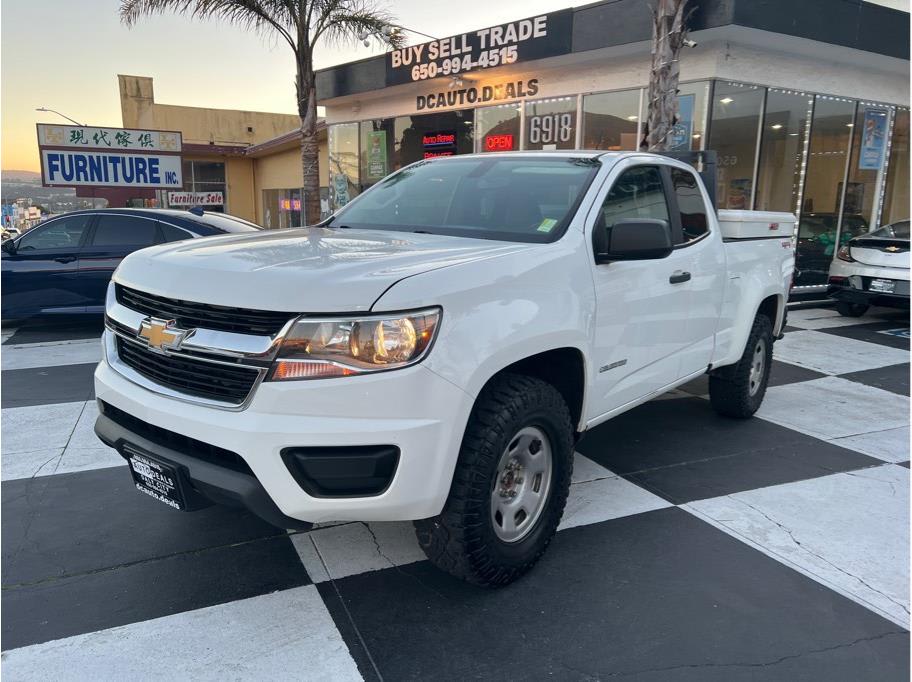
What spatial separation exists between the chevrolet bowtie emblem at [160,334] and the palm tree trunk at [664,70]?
758 cm

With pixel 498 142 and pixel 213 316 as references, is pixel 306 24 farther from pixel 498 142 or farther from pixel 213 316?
pixel 213 316

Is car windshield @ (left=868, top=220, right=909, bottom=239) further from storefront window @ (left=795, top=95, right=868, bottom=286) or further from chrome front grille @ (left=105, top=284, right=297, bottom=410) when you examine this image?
chrome front grille @ (left=105, top=284, right=297, bottom=410)

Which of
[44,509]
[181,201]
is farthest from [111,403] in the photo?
[181,201]

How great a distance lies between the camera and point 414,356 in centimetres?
246

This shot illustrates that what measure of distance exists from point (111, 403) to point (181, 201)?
72.6ft

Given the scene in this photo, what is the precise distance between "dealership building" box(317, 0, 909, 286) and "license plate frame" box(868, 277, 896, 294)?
236 centimetres

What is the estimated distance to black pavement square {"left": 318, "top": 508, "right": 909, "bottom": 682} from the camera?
8.53 ft

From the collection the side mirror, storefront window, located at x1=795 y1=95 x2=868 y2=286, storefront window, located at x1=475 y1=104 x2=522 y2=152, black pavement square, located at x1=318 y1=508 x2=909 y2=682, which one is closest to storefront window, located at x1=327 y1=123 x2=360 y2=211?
storefront window, located at x1=475 y1=104 x2=522 y2=152

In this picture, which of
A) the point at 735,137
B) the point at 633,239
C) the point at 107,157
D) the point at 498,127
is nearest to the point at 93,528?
the point at 633,239

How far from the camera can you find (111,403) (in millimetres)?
2994

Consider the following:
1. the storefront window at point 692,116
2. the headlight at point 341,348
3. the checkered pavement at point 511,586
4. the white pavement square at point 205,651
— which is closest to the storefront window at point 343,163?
the storefront window at point 692,116

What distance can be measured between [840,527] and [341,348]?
2946 millimetres

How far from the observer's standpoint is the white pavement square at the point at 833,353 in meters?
7.55

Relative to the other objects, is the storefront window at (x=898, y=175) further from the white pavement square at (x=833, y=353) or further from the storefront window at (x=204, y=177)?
the storefront window at (x=204, y=177)
